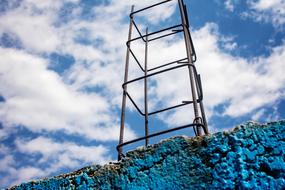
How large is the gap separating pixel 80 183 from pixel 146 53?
290cm

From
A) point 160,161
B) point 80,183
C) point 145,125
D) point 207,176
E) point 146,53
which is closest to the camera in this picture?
point 207,176

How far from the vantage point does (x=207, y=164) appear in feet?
3.59

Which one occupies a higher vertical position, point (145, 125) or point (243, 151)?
point (145, 125)

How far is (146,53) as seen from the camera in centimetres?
397

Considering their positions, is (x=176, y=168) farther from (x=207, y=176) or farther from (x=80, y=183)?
(x=80, y=183)

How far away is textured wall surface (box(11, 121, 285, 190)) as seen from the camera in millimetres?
1004

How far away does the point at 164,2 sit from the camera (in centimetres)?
350

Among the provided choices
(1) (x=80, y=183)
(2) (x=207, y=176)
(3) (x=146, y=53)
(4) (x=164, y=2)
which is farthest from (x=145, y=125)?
(2) (x=207, y=176)

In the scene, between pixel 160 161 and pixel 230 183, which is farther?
pixel 160 161

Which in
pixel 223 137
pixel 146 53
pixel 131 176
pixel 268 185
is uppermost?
pixel 146 53

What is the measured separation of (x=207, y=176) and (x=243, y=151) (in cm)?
18

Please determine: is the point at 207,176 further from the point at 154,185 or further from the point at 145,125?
the point at 145,125

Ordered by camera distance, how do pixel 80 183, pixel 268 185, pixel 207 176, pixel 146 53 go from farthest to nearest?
pixel 146 53 → pixel 80 183 → pixel 207 176 → pixel 268 185

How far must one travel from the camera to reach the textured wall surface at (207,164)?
1004 mm
